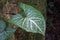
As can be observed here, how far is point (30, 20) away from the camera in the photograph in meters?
1.50

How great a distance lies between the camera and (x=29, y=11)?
1.54m

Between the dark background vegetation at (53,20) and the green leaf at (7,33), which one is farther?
the dark background vegetation at (53,20)

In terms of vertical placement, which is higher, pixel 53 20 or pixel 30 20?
pixel 30 20

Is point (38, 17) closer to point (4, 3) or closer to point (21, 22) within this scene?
point (21, 22)

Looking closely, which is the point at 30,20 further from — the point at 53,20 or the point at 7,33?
the point at 53,20

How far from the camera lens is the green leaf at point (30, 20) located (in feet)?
4.70

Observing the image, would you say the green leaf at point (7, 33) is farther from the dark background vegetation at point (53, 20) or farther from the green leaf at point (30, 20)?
the dark background vegetation at point (53, 20)

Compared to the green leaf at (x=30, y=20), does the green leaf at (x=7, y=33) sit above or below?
below

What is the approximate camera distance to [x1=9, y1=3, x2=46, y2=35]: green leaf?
1434 millimetres

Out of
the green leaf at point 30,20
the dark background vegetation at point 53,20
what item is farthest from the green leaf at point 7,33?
the dark background vegetation at point 53,20

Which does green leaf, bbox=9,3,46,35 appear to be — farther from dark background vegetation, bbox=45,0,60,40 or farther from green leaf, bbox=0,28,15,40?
dark background vegetation, bbox=45,0,60,40

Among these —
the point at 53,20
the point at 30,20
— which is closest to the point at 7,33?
the point at 30,20

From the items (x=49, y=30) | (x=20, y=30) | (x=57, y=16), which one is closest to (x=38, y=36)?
(x=20, y=30)

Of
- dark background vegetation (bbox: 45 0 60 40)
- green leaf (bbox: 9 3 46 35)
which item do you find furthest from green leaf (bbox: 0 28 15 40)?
dark background vegetation (bbox: 45 0 60 40)
